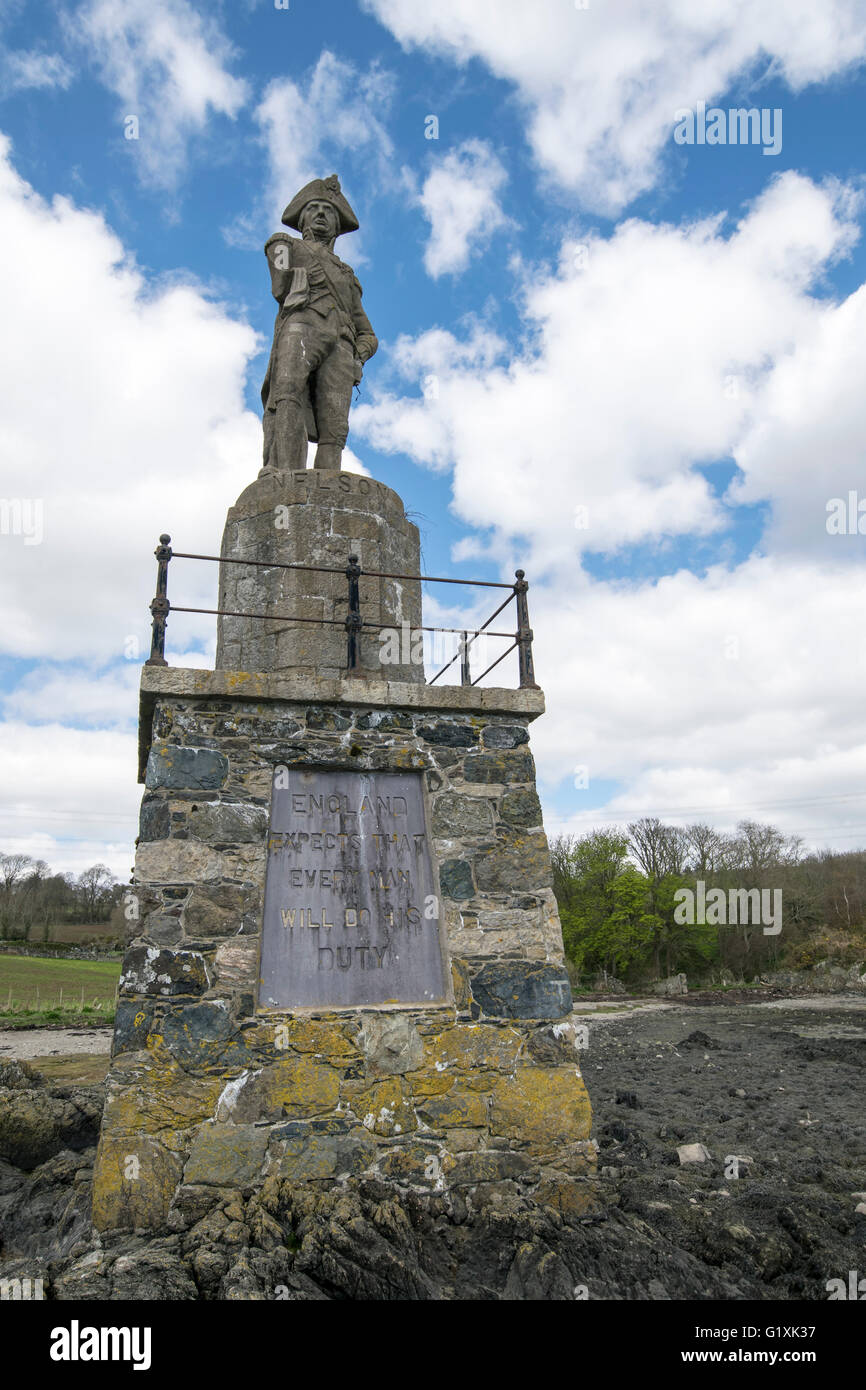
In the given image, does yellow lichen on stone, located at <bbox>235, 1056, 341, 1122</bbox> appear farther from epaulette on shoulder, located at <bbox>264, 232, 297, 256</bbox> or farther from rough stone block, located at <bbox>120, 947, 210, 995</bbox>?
epaulette on shoulder, located at <bbox>264, 232, 297, 256</bbox>

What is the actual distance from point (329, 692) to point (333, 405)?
3.74 metres

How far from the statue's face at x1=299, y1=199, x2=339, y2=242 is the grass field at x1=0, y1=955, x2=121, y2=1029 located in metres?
16.1

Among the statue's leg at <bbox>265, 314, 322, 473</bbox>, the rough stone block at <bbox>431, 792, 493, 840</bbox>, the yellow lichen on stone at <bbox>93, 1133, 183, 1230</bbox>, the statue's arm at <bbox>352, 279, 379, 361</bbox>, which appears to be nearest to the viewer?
the yellow lichen on stone at <bbox>93, 1133, 183, 1230</bbox>

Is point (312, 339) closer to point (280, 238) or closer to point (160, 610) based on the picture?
point (280, 238)

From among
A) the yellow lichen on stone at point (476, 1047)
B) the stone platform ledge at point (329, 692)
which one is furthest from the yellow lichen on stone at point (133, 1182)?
the stone platform ledge at point (329, 692)

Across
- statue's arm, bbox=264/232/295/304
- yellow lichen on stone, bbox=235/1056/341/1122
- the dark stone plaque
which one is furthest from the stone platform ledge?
statue's arm, bbox=264/232/295/304

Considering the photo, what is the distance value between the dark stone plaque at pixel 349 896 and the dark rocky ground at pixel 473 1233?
Answer: 3.71 ft

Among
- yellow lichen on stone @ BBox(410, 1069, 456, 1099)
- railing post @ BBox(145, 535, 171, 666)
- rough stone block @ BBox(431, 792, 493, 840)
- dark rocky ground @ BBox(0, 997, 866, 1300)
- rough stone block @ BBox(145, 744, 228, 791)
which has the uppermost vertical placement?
railing post @ BBox(145, 535, 171, 666)

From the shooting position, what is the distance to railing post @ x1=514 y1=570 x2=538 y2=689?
20.2 feet

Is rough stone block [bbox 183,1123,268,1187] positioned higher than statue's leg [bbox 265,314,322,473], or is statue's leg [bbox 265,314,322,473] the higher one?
statue's leg [bbox 265,314,322,473]

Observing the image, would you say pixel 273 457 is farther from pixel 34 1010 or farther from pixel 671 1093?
pixel 34 1010

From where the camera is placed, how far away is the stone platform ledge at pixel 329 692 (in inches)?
215

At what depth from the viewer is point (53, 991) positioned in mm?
24750
